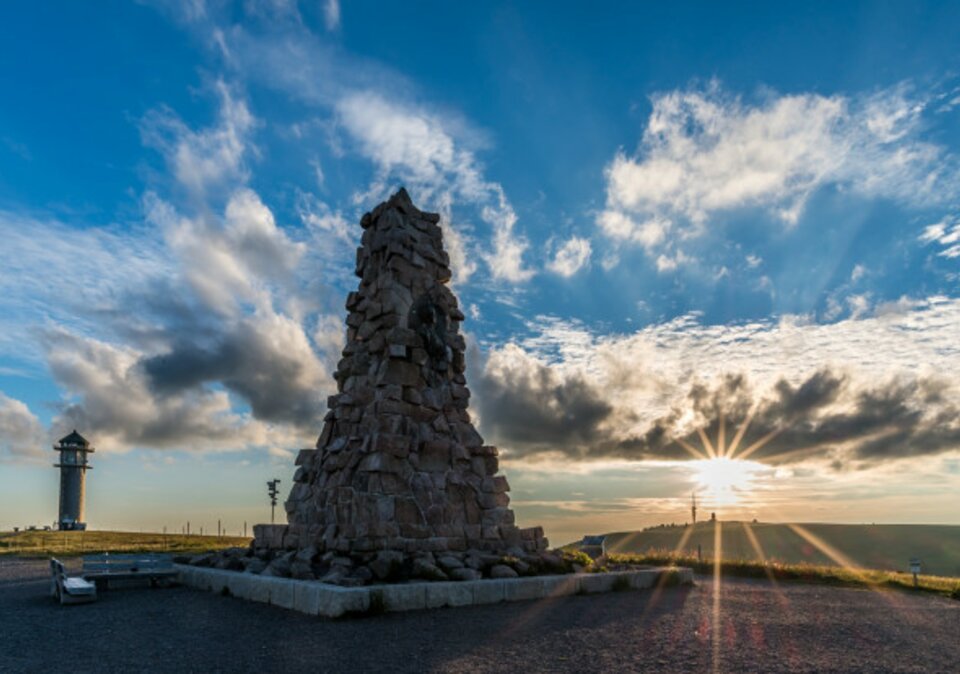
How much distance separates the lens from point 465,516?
14367mm

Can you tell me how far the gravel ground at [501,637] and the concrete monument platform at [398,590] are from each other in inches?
10.8

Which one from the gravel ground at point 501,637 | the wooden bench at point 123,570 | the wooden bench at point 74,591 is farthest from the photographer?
the wooden bench at point 123,570

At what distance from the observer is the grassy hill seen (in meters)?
69.4

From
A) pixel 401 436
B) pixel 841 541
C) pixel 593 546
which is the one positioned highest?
pixel 401 436

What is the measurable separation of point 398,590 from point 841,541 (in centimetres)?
9839

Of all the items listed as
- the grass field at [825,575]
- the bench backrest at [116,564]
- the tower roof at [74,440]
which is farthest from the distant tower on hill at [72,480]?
the grass field at [825,575]

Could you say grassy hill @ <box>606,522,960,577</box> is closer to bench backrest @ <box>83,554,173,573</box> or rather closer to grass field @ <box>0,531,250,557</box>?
grass field @ <box>0,531,250,557</box>

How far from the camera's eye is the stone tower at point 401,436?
13.4 metres

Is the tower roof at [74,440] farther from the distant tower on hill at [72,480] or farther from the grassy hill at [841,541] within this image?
the grassy hill at [841,541]

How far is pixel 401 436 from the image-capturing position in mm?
13961

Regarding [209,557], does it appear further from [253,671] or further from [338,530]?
[253,671]

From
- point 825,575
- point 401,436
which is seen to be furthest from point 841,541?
point 401,436

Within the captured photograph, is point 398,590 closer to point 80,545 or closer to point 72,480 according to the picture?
point 80,545

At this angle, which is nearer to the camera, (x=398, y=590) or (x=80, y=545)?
(x=398, y=590)
